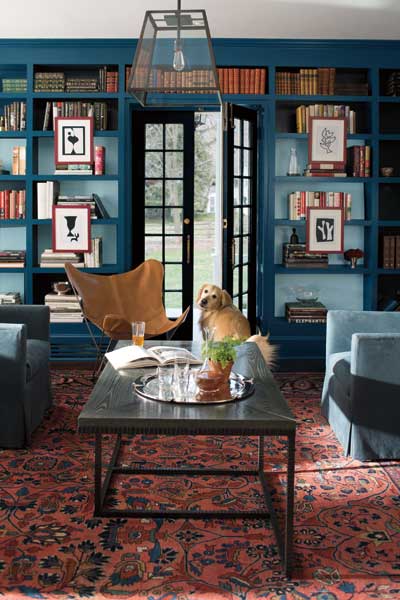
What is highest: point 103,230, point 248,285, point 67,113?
point 67,113

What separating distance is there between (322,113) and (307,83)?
28 centimetres

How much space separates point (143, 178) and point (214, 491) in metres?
3.93

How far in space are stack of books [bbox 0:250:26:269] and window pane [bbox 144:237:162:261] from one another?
119 cm

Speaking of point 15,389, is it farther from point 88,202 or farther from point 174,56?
point 88,202

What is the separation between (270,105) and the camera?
6.23 m

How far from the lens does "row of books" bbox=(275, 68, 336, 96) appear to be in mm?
6254

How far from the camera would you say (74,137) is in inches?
246

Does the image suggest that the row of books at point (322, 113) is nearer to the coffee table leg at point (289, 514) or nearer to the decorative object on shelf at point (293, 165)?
the decorative object on shelf at point (293, 165)

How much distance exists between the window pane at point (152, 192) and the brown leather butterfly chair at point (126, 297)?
1.06 metres

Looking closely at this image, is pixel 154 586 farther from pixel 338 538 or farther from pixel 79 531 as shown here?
pixel 338 538

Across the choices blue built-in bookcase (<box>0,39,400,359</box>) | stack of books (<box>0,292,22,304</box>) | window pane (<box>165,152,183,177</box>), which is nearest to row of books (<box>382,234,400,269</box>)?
blue built-in bookcase (<box>0,39,400,359</box>)

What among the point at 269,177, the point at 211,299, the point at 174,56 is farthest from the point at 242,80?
the point at 174,56

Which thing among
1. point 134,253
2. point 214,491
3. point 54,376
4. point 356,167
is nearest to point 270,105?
point 356,167

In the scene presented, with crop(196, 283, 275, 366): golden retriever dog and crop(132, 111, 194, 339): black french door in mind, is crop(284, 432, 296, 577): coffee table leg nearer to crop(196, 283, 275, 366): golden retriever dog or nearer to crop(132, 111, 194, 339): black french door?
crop(196, 283, 275, 366): golden retriever dog
